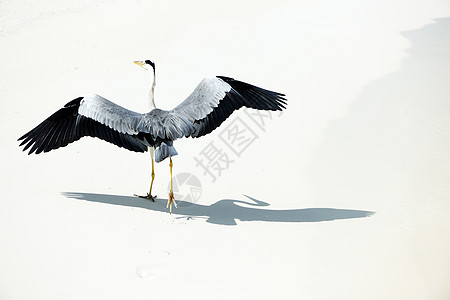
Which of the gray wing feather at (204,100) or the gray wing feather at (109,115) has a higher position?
the gray wing feather at (204,100)

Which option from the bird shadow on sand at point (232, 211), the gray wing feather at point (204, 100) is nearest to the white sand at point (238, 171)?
the bird shadow on sand at point (232, 211)

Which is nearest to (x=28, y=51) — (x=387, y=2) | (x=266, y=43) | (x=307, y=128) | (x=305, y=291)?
(x=266, y=43)

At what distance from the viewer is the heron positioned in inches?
284

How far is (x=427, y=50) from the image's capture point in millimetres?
15172

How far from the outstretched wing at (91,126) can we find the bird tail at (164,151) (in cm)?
34

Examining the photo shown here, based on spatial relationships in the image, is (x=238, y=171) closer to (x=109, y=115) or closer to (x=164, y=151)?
(x=164, y=151)

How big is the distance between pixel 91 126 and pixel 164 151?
1.05m

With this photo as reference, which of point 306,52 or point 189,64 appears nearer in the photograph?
point 189,64

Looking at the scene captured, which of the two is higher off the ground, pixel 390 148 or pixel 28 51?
pixel 28 51

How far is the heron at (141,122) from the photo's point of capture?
7215 mm

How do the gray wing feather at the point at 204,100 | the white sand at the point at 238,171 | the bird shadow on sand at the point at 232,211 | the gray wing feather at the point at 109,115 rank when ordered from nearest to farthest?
the white sand at the point at 238,171 < the gray wing feather at the point at 109,115 < the bird shadow on sand at the point at 232,211 < the gray wing feather at the point at 204,100

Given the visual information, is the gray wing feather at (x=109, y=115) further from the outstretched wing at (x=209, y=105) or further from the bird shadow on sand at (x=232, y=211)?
the bird shadow on sand at (x=232, y=211)

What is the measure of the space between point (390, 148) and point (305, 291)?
4.57 m

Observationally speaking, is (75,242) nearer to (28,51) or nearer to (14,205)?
(14,205)
